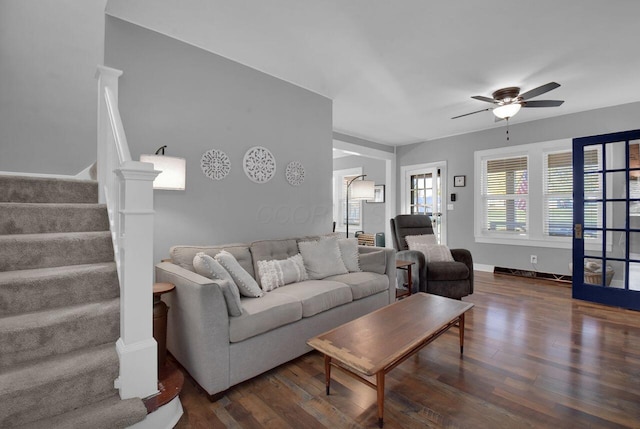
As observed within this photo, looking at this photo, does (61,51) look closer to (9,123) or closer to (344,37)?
(9,123)

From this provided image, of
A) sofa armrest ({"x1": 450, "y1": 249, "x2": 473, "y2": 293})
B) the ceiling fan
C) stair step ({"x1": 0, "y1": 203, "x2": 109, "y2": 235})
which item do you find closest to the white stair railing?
stair step ({"x1": 0, "y1": 203, "x2": 109, "y2": 235})

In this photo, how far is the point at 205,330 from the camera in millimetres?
1812

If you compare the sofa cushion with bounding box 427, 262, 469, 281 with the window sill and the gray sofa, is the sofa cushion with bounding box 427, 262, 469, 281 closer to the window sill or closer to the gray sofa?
the gray sofa

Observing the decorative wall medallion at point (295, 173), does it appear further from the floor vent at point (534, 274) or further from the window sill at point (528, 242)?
the floor vent at point (534, 274)

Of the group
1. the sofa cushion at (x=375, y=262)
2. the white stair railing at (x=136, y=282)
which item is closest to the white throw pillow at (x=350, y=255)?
the sofa cushion at (x=375, y=262)

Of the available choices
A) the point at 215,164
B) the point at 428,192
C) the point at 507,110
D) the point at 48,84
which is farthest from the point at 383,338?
the point at 428,192

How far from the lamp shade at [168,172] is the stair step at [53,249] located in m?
0.49

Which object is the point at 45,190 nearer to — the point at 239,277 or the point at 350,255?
the point at 239,277

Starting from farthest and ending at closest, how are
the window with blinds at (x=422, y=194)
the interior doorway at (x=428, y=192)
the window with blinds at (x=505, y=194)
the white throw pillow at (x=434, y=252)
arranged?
1. the window with blinds at (x=422, y=194)
2. the interior doorway at (x=428, y=192)
3. the window with blinds at (x=505, y=194)
4. the white throw pillow at (x=434, y=252)

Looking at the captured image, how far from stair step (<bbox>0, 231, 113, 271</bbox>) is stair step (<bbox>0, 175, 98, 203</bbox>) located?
0.45 meters

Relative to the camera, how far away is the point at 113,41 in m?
2.42

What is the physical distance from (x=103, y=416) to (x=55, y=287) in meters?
0.75

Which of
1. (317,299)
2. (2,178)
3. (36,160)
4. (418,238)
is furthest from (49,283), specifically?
(418,238)

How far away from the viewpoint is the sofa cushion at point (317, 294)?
7.80ft
